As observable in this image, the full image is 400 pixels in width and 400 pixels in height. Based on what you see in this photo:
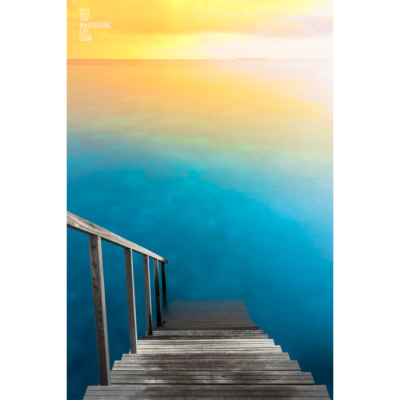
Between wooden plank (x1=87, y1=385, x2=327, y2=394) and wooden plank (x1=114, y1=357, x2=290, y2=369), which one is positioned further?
wooden plank (x1=114, y1=357, x2=290, y2=369)

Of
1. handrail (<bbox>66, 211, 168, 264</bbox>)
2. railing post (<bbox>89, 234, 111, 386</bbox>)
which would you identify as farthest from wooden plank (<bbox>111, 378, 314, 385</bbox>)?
handrail (<bbox>66, 211, 168, 264</bbox>)

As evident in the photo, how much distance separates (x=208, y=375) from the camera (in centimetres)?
207

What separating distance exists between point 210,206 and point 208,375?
795 cm

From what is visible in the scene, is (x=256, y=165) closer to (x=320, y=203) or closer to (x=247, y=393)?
(x=320, y=203)

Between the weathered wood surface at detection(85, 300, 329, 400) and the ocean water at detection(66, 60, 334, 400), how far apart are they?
9.26 feet

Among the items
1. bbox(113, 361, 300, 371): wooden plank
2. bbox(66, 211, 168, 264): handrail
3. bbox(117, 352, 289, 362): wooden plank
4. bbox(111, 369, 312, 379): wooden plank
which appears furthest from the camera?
bbox(117, 352, 289, 362): wooden plank

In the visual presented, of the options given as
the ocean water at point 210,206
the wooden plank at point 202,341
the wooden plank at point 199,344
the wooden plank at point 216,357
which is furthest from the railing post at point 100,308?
the ocean water at point 210,206

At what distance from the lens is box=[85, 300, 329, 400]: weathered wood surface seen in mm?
1836

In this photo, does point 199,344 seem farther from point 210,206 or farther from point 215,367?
point 210,206

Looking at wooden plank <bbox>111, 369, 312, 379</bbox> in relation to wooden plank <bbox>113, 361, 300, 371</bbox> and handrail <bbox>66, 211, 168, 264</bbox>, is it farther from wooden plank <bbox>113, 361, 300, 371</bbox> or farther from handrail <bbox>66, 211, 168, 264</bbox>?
handrail <bbox>66, 211, 168, 264</bbox>
